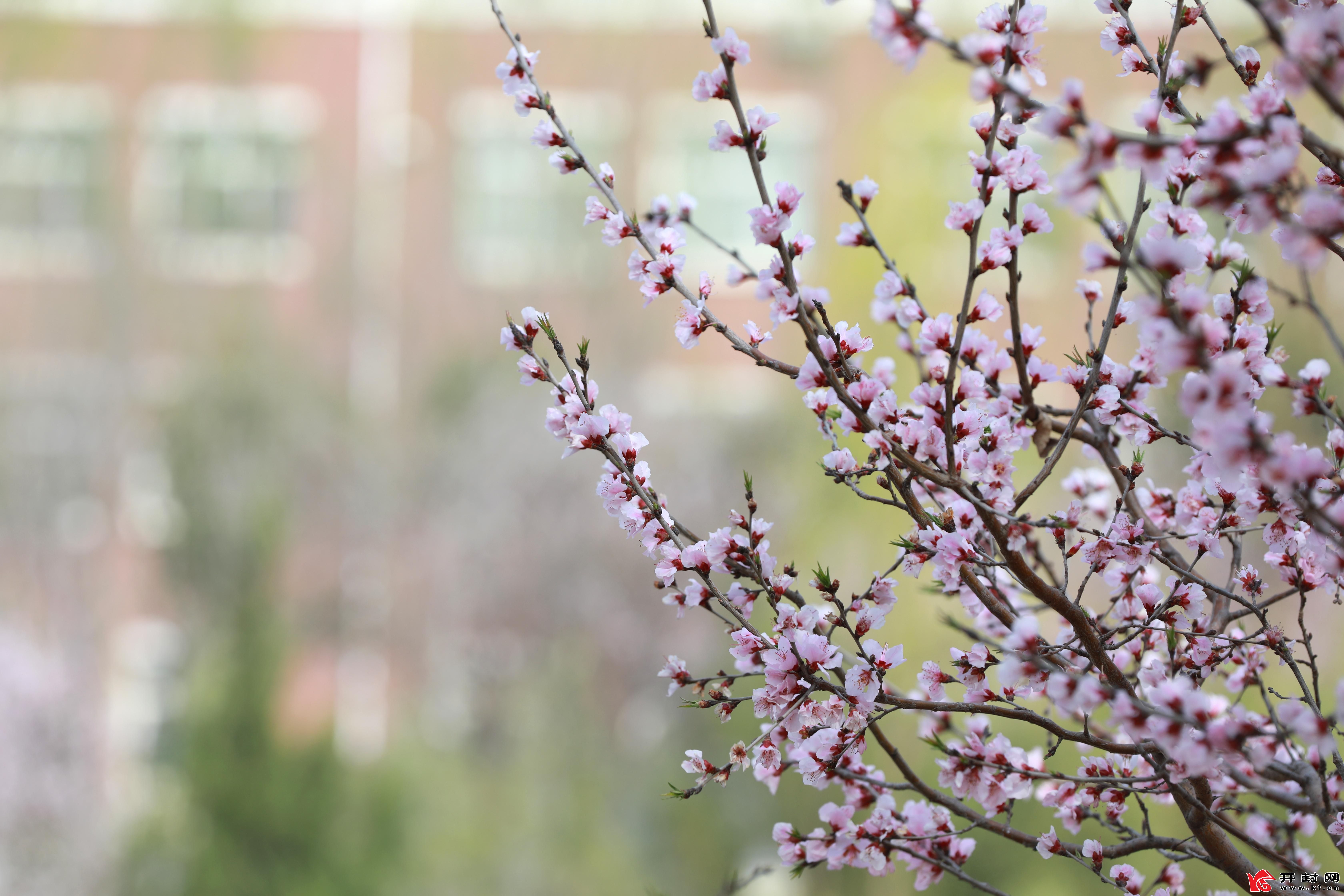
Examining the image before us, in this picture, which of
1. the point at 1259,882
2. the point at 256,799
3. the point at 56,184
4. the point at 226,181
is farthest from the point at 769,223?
the point at 56,184

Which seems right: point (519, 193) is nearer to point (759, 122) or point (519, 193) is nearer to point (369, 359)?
point (369, 359)

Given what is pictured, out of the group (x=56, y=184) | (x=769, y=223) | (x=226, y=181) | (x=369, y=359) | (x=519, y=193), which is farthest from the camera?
(x=369, y=359)

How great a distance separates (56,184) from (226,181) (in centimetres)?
139

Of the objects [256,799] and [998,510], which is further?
[256,799]

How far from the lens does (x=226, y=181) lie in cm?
945

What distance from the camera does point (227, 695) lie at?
557 centimetres

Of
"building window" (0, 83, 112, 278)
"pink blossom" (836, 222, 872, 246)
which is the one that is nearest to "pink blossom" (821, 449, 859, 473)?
"pink blossom" (836, 222, 872, 246)

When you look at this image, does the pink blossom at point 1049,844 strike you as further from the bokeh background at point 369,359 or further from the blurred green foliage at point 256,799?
the bokeh background at point 369,359

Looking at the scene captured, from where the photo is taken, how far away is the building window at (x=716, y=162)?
943 cm

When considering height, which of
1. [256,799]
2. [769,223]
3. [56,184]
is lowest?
[769,223]

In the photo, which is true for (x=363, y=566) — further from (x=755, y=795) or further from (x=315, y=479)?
(x=755, y=795)

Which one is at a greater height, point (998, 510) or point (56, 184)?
point (56, 184)

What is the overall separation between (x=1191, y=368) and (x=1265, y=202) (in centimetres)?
13

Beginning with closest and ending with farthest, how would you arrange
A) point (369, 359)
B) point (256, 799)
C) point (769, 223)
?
point (769, 223)
point (256, 799)
point (369, 359)
